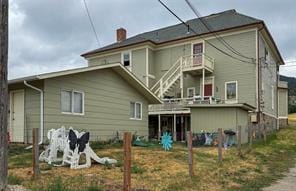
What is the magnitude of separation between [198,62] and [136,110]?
8855 millimetres

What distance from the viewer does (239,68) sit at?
3011 cm

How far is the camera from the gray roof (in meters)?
31.0

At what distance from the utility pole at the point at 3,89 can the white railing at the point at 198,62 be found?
25092mm

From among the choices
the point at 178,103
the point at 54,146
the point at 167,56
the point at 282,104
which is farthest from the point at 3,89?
the point at 282,104

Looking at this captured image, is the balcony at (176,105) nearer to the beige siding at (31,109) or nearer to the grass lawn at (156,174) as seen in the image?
the grass lawn at (156,174)

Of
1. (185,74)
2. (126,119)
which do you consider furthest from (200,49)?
(126,119)

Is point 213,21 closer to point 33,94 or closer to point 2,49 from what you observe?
point 33,94

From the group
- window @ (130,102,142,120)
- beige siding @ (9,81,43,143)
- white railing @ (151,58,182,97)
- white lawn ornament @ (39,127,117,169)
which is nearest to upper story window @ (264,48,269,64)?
white railing @ (151,58,182,97)

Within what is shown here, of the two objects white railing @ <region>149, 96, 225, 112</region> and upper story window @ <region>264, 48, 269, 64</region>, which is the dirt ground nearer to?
white railing @ <region>149, 96, 225, 112</region>

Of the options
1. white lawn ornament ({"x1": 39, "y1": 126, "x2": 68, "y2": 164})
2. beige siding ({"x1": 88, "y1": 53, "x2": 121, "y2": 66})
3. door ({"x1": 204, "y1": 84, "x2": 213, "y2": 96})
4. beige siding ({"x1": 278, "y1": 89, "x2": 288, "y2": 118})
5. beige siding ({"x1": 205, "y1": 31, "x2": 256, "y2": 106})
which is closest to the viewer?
white lawn ornament ({"x1": 39, "y1": 126, "x2": 68, "y2": 164})

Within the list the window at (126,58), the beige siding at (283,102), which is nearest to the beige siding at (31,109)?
the window at (126,58)

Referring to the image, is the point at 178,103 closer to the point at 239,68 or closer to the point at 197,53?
the point at 197,53

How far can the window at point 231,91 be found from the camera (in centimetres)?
3025

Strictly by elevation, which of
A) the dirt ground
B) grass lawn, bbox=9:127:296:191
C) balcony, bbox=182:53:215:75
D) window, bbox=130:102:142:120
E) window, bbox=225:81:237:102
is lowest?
the dirt ground
